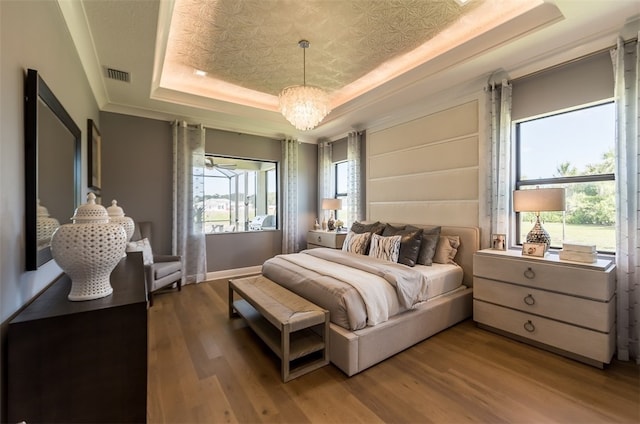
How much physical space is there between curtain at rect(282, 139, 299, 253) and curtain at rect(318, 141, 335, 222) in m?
0.58

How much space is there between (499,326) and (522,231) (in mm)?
1106

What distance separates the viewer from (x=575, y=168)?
2691 mm

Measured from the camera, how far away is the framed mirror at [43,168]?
1.25 m

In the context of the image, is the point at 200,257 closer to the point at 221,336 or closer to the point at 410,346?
the point at 221,336

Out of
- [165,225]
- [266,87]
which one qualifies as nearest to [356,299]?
[266,87]

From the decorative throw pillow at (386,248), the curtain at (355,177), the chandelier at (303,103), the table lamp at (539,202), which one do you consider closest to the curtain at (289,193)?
the curtain at (355,177)

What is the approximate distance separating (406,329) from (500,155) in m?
2.13

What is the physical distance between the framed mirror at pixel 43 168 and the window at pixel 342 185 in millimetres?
4205

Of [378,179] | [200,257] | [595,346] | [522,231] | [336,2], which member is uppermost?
[336,2]

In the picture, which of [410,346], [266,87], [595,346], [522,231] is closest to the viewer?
[595,346]

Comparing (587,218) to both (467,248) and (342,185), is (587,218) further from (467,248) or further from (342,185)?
(342,185)

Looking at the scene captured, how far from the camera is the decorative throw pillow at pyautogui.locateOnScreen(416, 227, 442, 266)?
3178 millimetres

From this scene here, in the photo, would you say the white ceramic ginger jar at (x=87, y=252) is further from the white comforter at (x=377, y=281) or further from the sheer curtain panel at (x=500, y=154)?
the sheer curtain panel at (x=500, y=154)

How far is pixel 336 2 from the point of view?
87.4 inches
